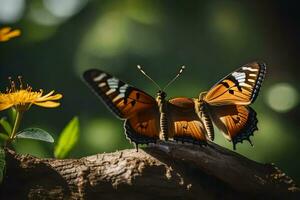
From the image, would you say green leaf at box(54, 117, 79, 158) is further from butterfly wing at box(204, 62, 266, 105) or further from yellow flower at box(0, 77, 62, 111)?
butterfly wing at box(204, 62, 266, 105)

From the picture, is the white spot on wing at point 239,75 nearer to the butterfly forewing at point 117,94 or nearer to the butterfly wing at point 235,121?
the butterfly wing at point 235,121

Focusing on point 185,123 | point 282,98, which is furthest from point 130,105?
point 282,98

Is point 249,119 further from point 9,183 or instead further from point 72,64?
point 72,64

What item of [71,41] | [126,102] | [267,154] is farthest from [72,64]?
[126,102]

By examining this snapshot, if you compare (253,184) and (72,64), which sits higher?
(253,184)

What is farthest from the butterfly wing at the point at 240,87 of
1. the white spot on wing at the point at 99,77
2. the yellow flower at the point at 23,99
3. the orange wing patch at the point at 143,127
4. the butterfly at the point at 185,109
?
the yellow flower at the point at 23,99

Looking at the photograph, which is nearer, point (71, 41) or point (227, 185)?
point (227, 185)

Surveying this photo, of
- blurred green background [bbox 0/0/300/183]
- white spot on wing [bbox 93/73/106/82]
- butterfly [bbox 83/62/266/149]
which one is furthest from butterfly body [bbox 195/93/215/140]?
blurred green background [bbox 0/0/300/183]
